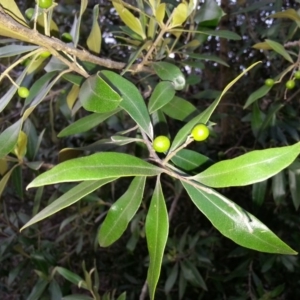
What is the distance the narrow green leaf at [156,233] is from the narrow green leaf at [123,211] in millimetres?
46

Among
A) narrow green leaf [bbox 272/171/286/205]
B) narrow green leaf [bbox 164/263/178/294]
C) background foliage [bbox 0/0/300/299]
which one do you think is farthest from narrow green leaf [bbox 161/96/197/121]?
narrow green leaf [bbox 164/263/178/294]

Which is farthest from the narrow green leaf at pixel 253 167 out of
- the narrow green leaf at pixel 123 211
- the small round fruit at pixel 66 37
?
the small round fruit at pixel 66 37

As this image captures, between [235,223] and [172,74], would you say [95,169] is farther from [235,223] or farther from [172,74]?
[172,74]

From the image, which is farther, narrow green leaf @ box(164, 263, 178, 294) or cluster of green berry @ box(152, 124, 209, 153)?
narrow green leaf @ box(164, 263, 178, 294)

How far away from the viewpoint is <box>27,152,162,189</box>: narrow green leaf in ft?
1.79

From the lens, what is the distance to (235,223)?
635 mm

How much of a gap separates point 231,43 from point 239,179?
6.34 ft

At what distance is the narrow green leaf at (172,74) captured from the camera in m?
0.91

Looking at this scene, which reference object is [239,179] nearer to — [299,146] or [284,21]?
[299,146]

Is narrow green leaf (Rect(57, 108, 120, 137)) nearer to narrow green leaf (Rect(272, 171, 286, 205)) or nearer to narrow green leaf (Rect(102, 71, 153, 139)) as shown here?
narrow green leaf (Rect(102, 71, 153, 139))

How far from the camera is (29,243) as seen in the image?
1828 mm

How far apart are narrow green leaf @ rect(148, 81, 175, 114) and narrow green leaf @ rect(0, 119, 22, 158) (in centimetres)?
25

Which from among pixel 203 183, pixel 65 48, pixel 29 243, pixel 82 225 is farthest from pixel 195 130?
pixel 82 225

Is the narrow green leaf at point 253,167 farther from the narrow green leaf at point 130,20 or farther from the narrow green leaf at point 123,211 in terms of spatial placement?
the narrow green leaf at point 130,20
